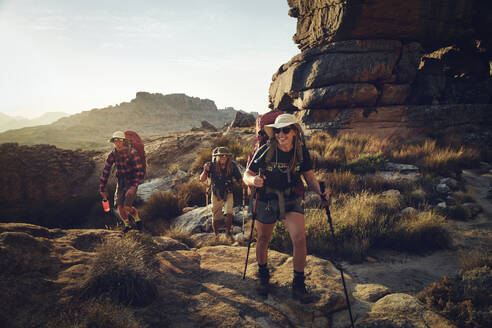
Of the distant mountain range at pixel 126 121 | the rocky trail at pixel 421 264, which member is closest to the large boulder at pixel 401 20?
the rocky trail at pixel 421 264

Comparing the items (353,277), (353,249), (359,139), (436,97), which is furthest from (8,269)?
(436,97)

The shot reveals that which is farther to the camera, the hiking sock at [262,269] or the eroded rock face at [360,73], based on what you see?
the eroded rock face at [360,73]

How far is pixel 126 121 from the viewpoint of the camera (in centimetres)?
5591

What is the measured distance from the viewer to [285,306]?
2984 mm

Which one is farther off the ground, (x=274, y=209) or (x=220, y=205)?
(x=274, y=209)

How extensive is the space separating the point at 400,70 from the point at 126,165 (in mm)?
14322

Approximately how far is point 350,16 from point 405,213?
34.5 ft

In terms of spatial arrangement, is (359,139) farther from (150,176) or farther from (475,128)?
(150,176)

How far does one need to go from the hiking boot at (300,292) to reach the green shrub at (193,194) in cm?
559

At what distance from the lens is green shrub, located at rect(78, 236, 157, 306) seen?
9.18 ft

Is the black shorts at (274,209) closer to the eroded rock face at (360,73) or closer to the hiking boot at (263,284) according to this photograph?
the hiking boot at (263,284)

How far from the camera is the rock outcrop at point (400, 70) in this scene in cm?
1221

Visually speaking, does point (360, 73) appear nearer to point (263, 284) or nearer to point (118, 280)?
point (263, 284)

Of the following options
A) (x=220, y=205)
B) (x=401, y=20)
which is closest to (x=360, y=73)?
(x=401, y=20)
